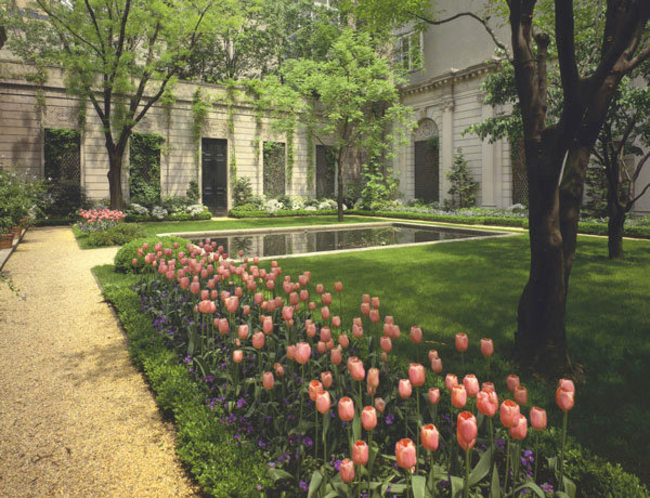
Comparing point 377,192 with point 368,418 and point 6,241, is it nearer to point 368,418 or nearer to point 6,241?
point 6,241

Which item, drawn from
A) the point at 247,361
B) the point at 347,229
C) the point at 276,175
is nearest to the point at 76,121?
the point at 276,175

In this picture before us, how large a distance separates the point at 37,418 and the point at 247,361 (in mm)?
1692

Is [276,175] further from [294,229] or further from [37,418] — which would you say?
[37,418]

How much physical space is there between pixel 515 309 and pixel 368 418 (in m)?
4.59

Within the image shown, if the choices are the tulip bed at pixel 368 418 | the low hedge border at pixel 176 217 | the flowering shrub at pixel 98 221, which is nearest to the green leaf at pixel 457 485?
the tulip bed at pixel 368 418

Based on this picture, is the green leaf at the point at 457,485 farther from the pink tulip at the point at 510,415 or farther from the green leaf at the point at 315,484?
the green leaf at the point at 315,484

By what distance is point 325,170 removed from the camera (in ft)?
93.7

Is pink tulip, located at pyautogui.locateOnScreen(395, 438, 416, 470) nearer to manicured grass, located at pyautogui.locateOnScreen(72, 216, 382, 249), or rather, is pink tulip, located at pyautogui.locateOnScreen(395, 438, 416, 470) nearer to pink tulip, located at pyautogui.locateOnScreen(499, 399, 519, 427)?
pink tulip, located at pyautogui.locateOnScreen(499, 399, 519, 427)

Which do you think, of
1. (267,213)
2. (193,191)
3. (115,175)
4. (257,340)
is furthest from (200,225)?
(257,340)

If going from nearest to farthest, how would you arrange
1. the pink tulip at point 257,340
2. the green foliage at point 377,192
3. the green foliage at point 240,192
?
the pink tulip at point 257,340 < the green foliage at point 377,192 < the green foliage at point 240,192

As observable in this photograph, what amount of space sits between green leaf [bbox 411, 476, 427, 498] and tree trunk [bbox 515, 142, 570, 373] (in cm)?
241

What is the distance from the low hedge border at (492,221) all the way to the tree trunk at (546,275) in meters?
12.2

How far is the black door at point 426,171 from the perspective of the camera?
25.6m

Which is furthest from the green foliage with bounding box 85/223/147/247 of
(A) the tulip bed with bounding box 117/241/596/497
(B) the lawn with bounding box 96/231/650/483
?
(A) the tulip bed with bounding box 117/241/596/497
